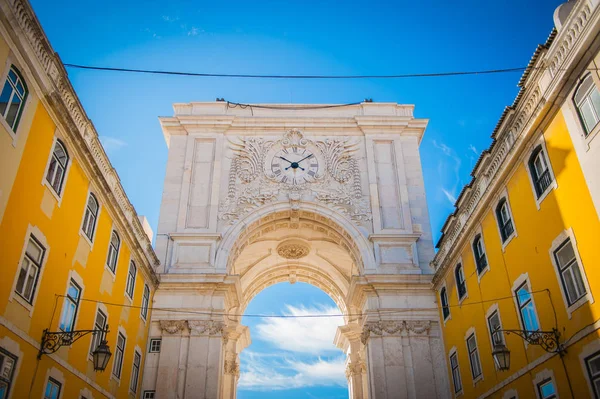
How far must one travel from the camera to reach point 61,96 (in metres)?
14.7

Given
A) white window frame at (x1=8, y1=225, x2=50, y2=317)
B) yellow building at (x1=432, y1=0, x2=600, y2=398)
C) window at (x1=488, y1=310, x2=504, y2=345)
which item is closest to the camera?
yellow building at (x1=432, y1=0, x2=600, y2=398)

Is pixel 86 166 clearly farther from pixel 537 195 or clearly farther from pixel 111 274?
pixel 537 195

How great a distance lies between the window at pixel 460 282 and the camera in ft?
70.3

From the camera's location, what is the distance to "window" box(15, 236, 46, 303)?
12969mm

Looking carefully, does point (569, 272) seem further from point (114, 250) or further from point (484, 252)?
point (114, 250)

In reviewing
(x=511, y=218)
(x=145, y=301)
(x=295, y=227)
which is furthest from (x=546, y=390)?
(x=295, y=227)

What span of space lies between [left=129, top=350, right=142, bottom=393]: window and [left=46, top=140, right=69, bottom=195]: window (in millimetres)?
10138

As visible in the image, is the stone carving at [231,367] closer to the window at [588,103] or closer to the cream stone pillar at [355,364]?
the cream stone pillar at [355,364]

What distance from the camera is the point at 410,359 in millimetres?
24625

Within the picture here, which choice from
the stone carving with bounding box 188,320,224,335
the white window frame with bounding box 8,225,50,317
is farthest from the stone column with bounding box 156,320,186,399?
the white window frame with bounding box 8,225,50,317

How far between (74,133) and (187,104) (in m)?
17.3

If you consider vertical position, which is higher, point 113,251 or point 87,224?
point 113,251

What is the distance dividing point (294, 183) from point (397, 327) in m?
9.77

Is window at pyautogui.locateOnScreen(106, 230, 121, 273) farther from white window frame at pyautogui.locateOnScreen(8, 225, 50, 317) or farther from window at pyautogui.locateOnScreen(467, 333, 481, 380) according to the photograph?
window at pyautogui.locateOnScreen(467, 333, 481, 380)
